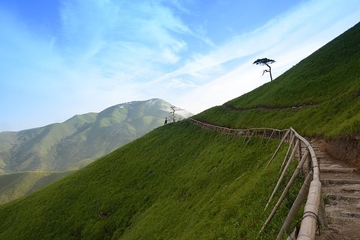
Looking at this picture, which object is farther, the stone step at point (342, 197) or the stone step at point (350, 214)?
the stone step at point (342, 197)

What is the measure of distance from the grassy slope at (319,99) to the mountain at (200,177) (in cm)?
22

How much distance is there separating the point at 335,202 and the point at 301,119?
95.0 feet

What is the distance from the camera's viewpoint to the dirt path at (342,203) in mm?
7301

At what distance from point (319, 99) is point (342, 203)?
122 ft

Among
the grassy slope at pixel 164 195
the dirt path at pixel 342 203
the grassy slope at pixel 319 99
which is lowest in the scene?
the grassy slope at pixel 164 195

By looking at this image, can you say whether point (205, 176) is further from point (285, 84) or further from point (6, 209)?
point (6, 209)

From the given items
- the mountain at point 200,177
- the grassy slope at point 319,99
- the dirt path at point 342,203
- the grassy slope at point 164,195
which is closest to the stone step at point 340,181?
the dirt path at point 342,203

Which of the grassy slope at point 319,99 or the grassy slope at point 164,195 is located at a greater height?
the grassy slope at point 319,99

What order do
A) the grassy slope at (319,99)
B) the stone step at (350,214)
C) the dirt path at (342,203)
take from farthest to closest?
1. the grassy slope at (319,99)
2. the stone step at (350,214)
3. the dirt path at (342,203)

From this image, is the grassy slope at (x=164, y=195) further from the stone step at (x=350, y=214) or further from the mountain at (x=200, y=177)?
the stone step at (x=350, y=214)

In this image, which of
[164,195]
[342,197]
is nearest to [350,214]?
[342,197]

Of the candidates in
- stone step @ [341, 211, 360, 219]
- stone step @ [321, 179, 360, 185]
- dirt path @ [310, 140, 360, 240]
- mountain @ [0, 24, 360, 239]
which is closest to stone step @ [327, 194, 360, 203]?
dirt path @ [310, 140, 360, 240]

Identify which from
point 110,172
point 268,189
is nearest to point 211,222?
point 268,189

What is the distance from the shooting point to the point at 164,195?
43875mm
